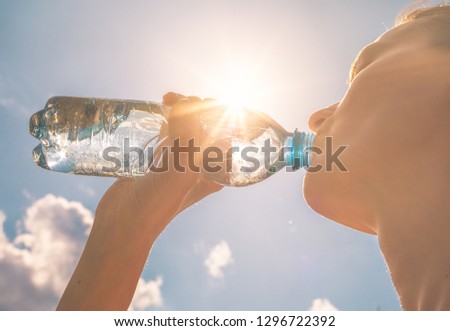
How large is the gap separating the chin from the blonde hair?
663mm

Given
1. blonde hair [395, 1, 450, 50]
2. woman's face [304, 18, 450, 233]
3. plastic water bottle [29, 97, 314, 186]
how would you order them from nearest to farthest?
woman's face [304, 18, 450, 233] → blonde hair [395, 1, 450, 50] → plastic water bottle [29, 97, 314, 186]

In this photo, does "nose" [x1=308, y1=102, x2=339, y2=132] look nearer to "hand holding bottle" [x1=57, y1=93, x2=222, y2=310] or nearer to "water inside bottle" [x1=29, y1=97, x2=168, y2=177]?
"hand holding bottle" [x1=57, y1=93, x2=222, y2=310]

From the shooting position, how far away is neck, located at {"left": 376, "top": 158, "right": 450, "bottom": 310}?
1.28 metres

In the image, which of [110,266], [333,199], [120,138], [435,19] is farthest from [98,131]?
[435,19]

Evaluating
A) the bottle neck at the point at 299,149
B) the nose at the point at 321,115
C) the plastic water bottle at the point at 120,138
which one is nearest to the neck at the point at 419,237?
the nose at the point at 321,115

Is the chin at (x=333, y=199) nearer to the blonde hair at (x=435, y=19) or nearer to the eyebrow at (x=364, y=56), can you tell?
the eyebrow at (x=364, y=56)

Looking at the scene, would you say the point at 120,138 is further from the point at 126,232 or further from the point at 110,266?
the point at 110,266

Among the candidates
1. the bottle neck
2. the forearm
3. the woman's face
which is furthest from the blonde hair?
the forearm

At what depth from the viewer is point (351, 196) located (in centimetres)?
167

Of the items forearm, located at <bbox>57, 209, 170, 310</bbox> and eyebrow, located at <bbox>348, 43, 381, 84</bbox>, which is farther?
forearm, located at <bbox>57, 209, 170, 310</bbox>

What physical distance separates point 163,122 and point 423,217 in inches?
75.2

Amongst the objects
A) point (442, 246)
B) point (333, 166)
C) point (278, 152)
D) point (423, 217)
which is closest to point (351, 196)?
point (333, 166)

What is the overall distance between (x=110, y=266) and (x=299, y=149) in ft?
4.09
